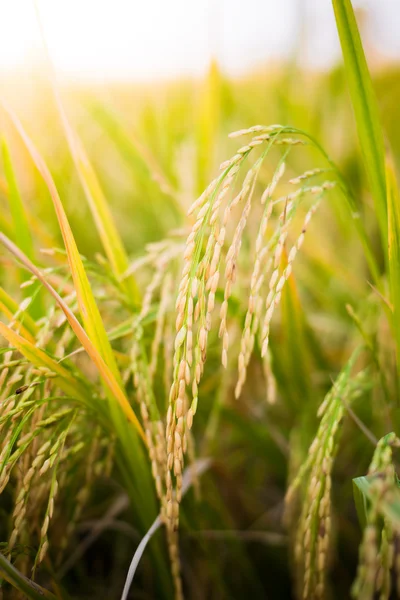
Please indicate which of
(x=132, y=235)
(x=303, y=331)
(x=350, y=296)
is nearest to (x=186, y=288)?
(x=303, y=331)

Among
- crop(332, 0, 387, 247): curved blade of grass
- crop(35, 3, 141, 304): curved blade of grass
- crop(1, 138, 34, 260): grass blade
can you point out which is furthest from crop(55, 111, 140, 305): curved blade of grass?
crop(332, 0, 387, 247): curved blade of grass

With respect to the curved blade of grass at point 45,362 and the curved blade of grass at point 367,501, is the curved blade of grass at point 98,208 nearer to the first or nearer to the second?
the curved blade of grass at point 45,362

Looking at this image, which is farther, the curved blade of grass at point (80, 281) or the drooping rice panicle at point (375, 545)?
the curved blade of grass at point (80, 281)

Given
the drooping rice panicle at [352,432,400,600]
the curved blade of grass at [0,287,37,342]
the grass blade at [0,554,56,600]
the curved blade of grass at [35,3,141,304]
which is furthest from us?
the curved blade of grass at [35,3,141,304]

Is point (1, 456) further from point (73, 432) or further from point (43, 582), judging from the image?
point (43, 582)

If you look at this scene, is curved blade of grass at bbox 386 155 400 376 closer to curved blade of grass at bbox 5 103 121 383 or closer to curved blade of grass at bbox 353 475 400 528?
curved blade of grass at bbox 353 475 400 528

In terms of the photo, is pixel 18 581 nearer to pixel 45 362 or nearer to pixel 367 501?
pixel 45 362

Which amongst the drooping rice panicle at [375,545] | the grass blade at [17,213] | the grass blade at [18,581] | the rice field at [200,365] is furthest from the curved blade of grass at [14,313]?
the drooping rice panicle at [375,545]

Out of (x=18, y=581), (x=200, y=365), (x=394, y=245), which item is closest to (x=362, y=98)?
(x=394, y=245)
